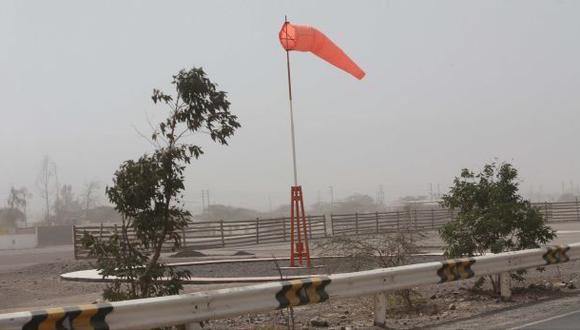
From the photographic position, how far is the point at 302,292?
775 cm

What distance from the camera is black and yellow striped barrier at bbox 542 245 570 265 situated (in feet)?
36.8

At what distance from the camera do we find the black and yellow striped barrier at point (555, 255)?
11.2 meters

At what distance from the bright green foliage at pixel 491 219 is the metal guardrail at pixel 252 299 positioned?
104 cm

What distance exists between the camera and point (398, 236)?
1102 centimetres

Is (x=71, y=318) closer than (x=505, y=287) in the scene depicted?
Yes

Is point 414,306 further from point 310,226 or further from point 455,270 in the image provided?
point 310,226

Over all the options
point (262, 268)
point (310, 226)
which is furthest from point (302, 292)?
point (310, 226)

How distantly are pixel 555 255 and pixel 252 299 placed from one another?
21.4ft

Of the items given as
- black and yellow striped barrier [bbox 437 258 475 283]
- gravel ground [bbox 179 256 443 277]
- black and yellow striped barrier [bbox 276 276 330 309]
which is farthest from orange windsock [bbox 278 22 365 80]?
black and yellow striped barrier [bbox 276 276 330 309]

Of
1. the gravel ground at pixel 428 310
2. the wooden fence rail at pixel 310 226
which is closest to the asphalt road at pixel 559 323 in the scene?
the gravel ground at pixel 428 310

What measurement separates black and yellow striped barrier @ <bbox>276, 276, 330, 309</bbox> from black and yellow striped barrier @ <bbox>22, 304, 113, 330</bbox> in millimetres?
2174

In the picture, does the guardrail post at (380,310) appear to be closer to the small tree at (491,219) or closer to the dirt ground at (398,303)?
the dirt ground at (398,303)

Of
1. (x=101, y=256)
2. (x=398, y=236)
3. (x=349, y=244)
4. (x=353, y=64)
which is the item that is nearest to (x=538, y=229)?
(x=398, y=236)

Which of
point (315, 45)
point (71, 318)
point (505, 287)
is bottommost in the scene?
point (505, 287)
